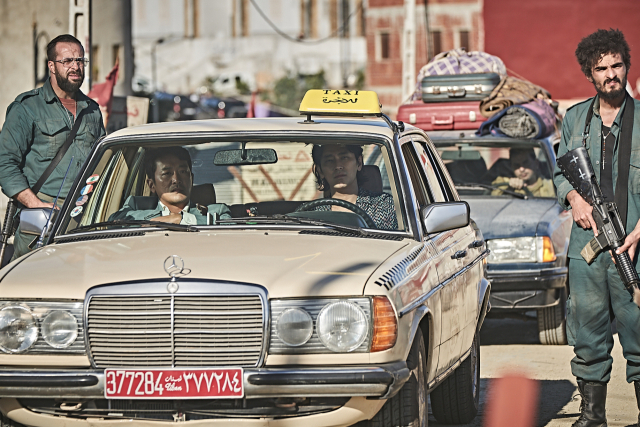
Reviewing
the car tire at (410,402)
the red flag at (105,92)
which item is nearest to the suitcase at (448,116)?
the red flag at (105,92)

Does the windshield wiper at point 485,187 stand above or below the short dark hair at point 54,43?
below

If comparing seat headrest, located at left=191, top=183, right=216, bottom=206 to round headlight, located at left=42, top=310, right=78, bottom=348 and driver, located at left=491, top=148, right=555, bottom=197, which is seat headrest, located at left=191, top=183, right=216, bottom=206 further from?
driver, located at left=491, top=148, right=555, bottom=197

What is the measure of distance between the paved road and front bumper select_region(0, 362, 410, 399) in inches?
94.2

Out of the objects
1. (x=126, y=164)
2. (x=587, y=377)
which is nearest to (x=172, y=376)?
(x=126, y=164)

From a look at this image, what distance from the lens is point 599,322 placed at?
20.0 feet

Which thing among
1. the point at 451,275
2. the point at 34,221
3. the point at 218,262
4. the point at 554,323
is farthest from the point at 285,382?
the point at 554,323

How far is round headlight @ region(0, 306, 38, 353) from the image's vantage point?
14.3 ft

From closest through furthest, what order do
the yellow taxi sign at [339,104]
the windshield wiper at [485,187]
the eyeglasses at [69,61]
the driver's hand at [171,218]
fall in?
the driver's hand at [171,218]
the yellow taxi sign at [339,104]
the eyeglasses at [69,61]
the windshield wiper at [485,187]

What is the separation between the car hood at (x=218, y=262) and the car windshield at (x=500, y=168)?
5.42 metres

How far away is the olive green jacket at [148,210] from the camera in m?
5.52

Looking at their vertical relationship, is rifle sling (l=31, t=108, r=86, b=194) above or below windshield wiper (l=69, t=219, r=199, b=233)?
above

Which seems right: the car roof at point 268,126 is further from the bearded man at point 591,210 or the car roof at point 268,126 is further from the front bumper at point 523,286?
the front bumper at point 523,286

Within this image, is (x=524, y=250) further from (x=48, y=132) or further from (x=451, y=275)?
(x=48, y=132)

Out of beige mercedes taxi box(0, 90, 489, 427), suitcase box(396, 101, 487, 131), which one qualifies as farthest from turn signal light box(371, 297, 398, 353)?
suitcase box(396, 101, 487, 131)
